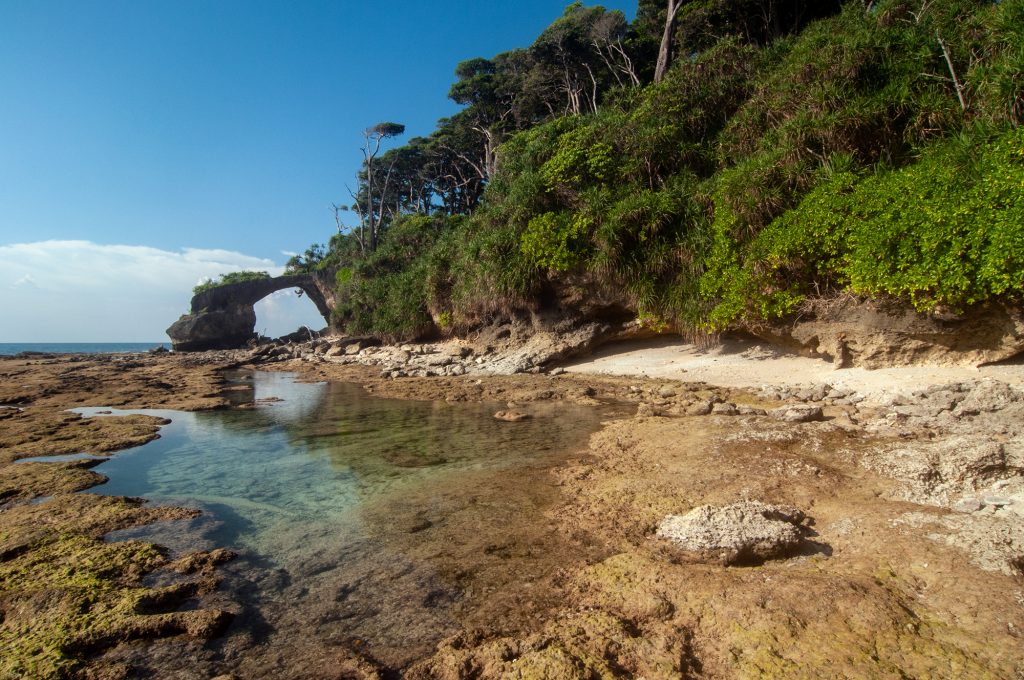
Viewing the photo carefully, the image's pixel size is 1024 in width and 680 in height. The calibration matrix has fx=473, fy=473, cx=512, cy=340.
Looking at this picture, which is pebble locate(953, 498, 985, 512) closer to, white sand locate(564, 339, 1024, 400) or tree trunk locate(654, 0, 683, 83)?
white sand locate(564, 339, 1024, 400)

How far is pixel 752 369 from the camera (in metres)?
11.5

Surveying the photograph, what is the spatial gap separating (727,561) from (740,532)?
0.25m

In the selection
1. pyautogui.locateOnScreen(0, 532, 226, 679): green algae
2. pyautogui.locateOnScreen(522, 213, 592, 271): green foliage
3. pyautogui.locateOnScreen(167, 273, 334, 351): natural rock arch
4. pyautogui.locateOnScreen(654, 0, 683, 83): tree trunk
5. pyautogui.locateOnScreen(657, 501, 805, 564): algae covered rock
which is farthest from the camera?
pyautogui.locateOnScreen(167, 273, 334, 351): natural rock arch

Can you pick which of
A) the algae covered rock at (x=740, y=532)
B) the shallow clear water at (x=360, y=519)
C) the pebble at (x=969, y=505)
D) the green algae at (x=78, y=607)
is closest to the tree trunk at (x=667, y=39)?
the shallow clear water at (x=360, y=519)

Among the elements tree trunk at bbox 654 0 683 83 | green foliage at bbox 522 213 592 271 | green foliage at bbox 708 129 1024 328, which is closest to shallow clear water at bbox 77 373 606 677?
green foliage at bbox 708 129 1024 328

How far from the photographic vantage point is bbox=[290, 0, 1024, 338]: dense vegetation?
805 cm

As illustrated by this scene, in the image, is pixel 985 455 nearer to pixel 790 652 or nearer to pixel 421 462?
pixel 790 652

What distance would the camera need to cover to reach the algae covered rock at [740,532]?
3414mm

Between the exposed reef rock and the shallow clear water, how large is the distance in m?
5.30

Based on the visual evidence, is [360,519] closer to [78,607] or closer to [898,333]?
[78,607]

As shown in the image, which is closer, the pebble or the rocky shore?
the rocky shore

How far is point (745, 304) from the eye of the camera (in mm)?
10898

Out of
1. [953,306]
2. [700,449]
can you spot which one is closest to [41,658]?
[700,449]

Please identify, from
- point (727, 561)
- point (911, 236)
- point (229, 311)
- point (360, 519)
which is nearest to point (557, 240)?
point (911, 236)
